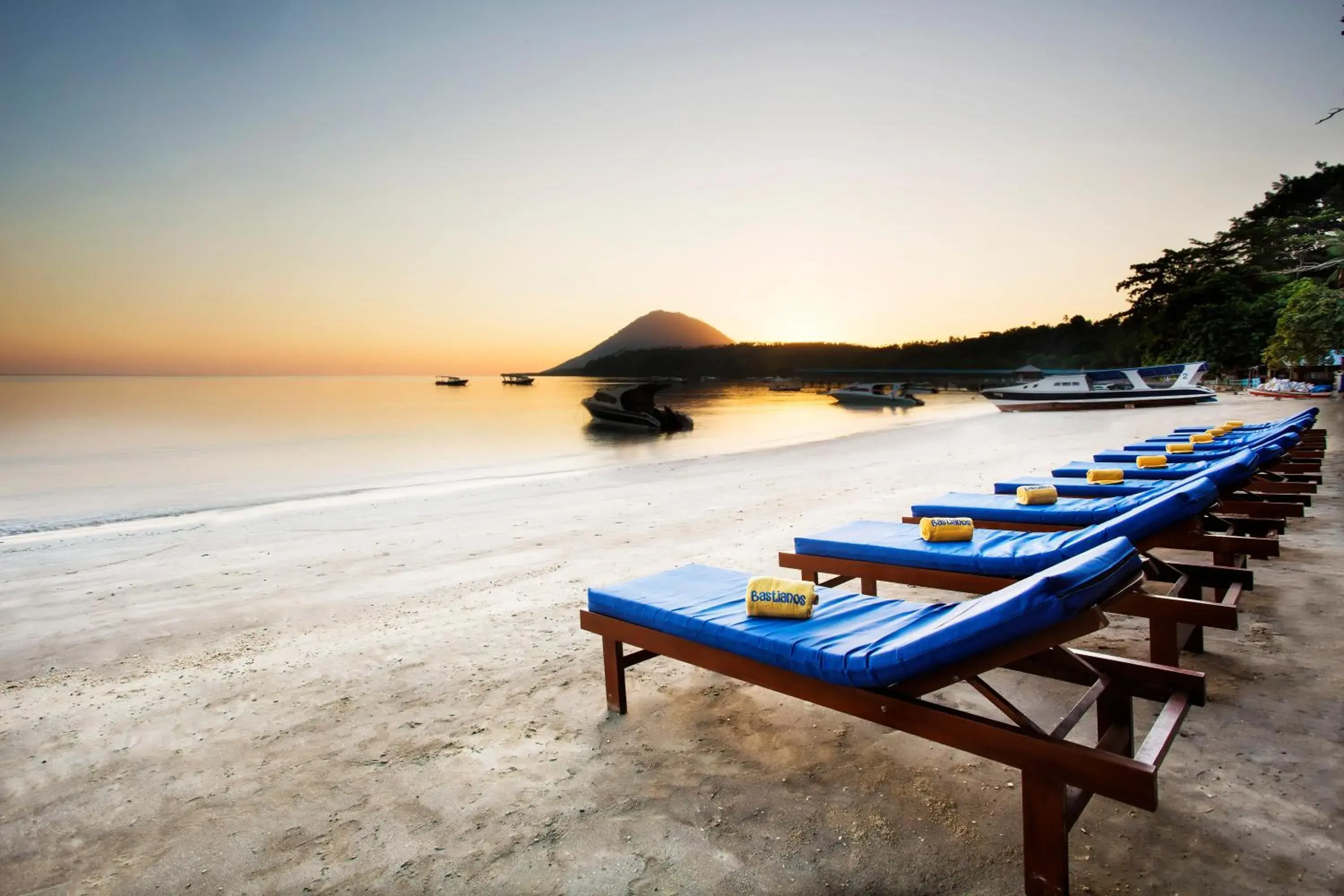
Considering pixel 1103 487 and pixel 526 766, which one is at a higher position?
pixel 1103 487

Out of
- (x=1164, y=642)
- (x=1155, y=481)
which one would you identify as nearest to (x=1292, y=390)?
(x=1155, y=481)

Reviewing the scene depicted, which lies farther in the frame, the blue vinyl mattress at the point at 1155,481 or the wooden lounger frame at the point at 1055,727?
the blue vinyl mattress at the point at 1155,481

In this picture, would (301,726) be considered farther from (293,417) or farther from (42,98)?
(293,417)

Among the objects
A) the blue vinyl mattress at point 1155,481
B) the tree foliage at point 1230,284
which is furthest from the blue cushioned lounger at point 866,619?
the tree foliage at point 1230,284

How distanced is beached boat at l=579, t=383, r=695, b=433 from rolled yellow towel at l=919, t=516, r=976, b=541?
948 inches

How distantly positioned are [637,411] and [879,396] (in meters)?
24.9

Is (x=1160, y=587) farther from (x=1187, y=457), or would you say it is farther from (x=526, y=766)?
(x=526, y=766)

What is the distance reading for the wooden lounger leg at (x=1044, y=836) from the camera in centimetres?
140

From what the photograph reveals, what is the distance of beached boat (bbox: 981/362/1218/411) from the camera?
25.0 m

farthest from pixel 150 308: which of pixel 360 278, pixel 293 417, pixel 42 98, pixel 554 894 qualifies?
pixel 554 894

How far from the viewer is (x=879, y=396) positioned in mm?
47250

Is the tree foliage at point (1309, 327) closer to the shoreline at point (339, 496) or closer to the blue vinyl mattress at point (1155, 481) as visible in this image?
the shoreline at point (339, 496)

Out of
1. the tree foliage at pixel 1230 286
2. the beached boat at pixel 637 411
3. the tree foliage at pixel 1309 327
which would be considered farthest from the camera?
the tree foliage at pixel 1230 286

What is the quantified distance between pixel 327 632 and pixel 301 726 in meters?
1.26
